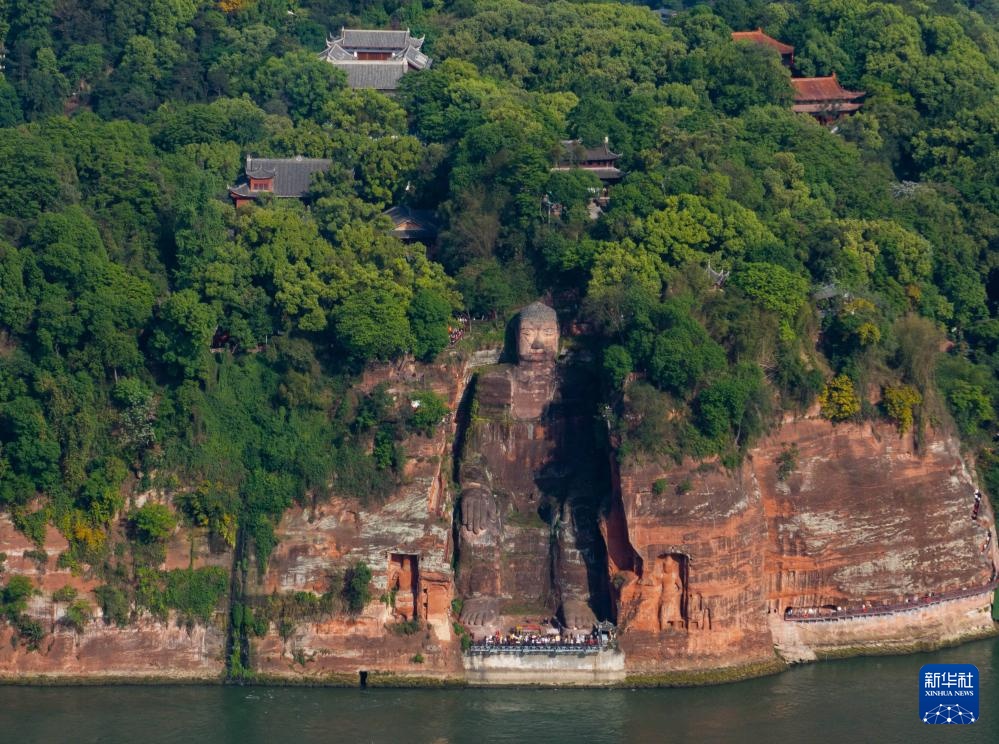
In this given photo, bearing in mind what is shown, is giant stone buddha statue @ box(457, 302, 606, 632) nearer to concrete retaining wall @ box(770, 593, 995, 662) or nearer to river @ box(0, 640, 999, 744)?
river @ box(0, 640, 999, 744)

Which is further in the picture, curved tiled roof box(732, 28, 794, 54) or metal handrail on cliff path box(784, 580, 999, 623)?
curved tiled roof box(732, 28, 794, 54)

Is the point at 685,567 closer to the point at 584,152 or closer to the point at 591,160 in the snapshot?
the point at 591,160

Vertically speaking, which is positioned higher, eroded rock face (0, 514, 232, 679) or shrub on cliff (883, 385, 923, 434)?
shrub on cliff (883, 385, 923, 434)

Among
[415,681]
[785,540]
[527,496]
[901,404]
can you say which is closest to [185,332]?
[527,496]

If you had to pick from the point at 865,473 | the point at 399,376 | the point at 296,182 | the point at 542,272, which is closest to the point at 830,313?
the point at 865,473

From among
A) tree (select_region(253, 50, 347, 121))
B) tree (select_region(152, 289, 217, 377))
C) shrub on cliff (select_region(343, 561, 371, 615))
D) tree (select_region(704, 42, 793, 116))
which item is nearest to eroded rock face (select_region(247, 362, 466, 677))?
shrub on cliff (select_region(343, 561, 371, 615))

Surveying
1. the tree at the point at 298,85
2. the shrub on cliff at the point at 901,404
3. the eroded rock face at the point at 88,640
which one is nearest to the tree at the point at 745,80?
the tree at the point at 298,85
